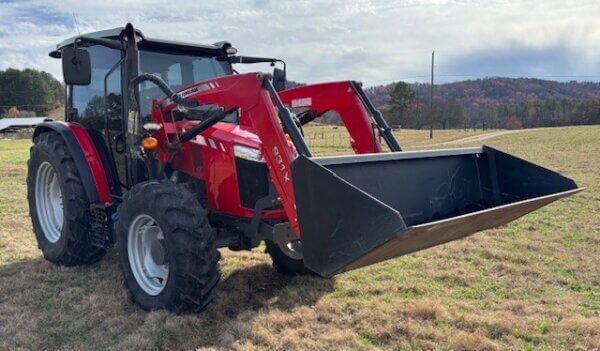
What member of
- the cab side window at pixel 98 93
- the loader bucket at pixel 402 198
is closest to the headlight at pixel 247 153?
the loader bucket at pixel 402 198

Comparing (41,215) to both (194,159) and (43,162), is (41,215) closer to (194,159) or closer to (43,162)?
(43,162)

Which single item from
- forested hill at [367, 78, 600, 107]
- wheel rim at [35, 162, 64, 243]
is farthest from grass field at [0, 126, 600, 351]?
forested hill at [367, 78, 600, 107]

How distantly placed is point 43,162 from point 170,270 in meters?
2.75

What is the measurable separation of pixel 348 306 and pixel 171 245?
59.8 inches

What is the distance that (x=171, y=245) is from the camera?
3816mm

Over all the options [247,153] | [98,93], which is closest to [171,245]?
[247,153]

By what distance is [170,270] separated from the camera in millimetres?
3885

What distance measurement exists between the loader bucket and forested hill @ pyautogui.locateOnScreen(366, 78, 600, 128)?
190 ft

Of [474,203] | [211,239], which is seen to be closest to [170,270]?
[211,239]

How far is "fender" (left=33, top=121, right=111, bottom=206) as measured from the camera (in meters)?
4.98

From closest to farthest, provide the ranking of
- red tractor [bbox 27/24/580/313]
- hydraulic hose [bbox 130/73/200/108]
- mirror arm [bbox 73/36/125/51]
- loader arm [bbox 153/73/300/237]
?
1. red tractor [bbox 27/24/580/313]
2. loader arm [bbox 153/73/300/237]
3. hydraulic hose [bbox 130/73/200/108]
4. mirror arm [bbox 73/36/125/51]

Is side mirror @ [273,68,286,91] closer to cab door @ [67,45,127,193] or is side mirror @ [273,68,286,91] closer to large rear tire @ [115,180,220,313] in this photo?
cab door @ [67,45,127,193]

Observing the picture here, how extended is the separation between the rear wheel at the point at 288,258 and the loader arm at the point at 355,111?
1121mm

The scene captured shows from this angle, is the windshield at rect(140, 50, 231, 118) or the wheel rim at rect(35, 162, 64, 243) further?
the wheel rim at rect(35, 162, 64, 243)
